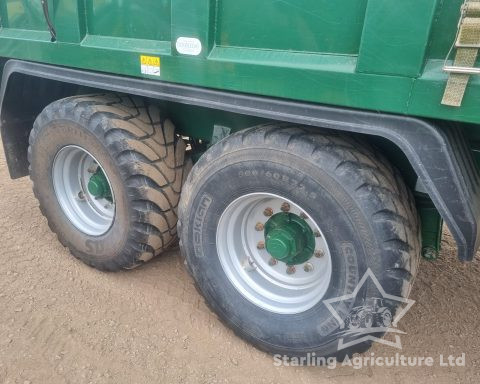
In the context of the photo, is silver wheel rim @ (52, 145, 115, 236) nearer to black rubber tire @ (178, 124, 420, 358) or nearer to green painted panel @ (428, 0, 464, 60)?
black rubber tire @ (178, 124, 420, 358)

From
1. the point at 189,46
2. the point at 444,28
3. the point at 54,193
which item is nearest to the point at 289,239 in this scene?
the point at 189,46

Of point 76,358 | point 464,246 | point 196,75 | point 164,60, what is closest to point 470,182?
point 464,246

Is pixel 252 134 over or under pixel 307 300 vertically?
over

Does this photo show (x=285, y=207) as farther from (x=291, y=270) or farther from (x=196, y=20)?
(x=196, y=20)

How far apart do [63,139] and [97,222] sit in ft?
2.24

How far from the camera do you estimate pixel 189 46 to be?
2113 millimetres

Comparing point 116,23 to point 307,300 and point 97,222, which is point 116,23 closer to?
point 97,222

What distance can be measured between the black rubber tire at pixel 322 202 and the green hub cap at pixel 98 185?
0.94m

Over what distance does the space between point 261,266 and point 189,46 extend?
1251 mm

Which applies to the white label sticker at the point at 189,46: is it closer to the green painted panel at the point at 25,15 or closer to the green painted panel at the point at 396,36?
the green painted panel at the point at 396,36

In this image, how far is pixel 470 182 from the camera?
1841 millimetres

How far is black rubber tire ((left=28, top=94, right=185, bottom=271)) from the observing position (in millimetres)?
2626

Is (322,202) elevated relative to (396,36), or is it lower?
lower

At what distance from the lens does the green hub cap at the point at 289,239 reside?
2311 mm
